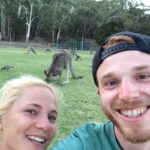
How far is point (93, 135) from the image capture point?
2.52m

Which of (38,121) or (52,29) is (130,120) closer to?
(38,121)

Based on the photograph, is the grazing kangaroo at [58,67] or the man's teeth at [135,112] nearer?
the man's teeth at [135,112]

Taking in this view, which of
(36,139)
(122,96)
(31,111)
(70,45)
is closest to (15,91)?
(31,111)

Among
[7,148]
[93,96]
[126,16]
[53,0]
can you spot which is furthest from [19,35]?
[7,148]

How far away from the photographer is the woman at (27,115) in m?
3.03

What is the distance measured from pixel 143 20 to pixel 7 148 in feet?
221

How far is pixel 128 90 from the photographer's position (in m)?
2.32

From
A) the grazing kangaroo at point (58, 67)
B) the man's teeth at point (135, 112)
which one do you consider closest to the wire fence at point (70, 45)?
the grazing kangaroo at point (58, 67)

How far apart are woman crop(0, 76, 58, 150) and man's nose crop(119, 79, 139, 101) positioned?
90 cm

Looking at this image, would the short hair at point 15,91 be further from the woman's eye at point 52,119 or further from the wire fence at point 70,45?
the wire fence at point 70,45

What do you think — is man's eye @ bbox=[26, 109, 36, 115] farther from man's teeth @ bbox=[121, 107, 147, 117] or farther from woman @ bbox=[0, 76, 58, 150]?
man's teeth @ bbox=[121, 107, 147, 117]

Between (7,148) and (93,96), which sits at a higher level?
(7,148)

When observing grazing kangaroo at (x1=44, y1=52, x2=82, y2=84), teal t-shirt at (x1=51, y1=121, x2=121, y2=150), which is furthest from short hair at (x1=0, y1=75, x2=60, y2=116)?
grazing kangaroo at (x1=44, y1=52, x2=82, y2=84)

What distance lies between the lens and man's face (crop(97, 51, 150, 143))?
7.48 ft
